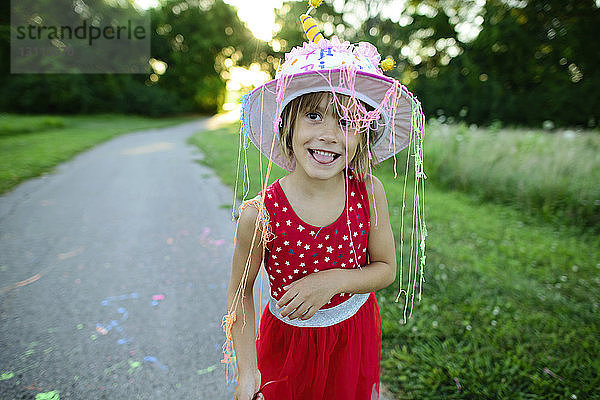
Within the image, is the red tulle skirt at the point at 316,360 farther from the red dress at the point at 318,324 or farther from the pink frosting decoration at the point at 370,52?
the pink frosting decoration at the point at 370,52

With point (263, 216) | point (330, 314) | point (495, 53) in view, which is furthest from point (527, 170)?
point (495, 53)

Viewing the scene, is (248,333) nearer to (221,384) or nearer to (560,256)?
(221,384)

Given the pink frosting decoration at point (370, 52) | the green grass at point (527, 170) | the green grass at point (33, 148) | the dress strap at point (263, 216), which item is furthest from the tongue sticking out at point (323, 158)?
the green grass at point (33, 148)

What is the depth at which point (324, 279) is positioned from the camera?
4.29 ft

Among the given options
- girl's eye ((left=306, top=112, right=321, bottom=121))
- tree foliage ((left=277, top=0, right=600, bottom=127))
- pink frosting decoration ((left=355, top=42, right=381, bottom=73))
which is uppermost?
tree foliage ((left=277, top=0, right=600, bottom=127))

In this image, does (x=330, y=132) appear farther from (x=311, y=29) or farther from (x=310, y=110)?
(x=311, y=29)

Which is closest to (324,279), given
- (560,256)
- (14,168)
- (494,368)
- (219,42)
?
(494,368)

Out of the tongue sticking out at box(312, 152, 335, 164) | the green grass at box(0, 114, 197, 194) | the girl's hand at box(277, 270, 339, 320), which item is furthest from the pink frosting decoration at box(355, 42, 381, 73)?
the green grass at box(0, 114, 197, 194)

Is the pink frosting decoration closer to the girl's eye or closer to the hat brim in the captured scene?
the hat brim

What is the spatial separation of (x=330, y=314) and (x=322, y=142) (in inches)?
27.8

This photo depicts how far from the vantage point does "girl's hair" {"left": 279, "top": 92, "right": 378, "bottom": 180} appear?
4.14 feet

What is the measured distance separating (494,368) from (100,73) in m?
29.7

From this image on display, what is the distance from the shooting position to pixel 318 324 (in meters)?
1.48

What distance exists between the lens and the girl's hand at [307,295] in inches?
49.0
